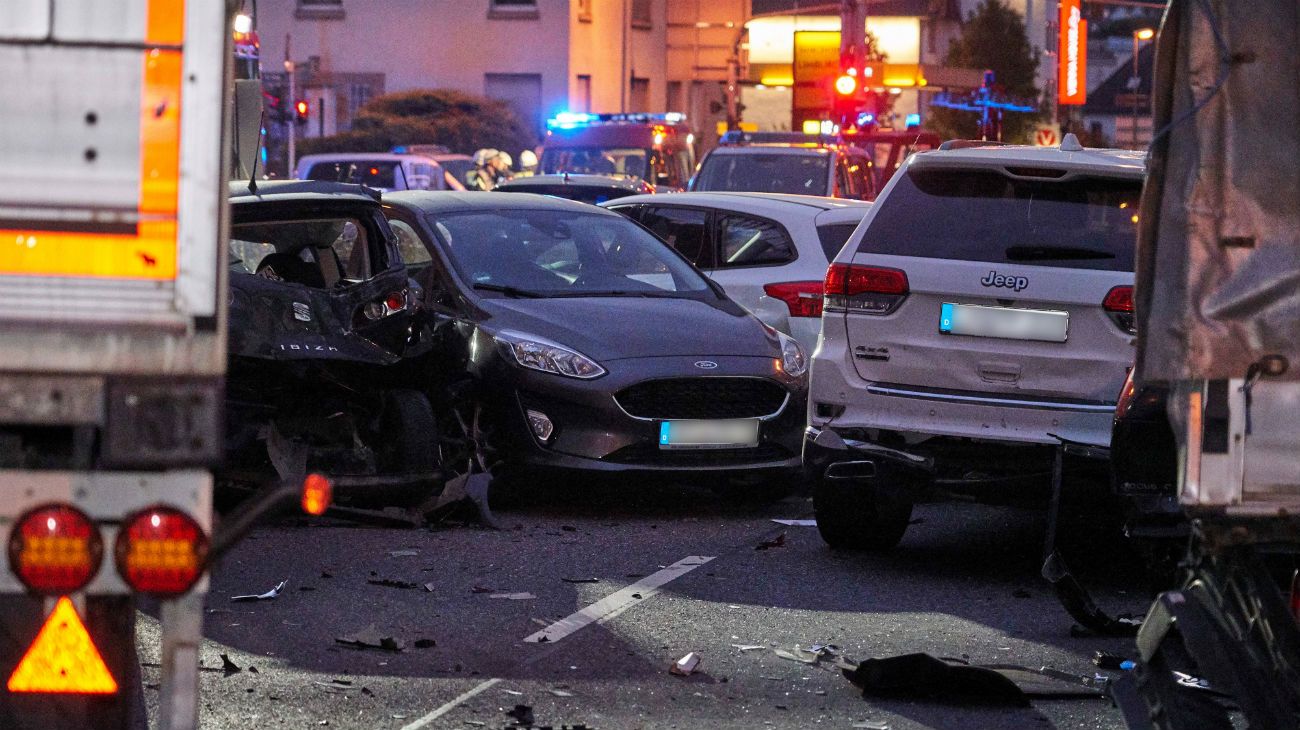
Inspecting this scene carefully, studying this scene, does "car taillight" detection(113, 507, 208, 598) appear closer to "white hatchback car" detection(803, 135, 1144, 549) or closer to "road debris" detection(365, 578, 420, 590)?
"road debris" detection(365, 578, 420, 590)

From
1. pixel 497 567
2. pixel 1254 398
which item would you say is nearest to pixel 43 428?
pixel 1254 398

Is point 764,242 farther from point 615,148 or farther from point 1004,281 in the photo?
point 615,148

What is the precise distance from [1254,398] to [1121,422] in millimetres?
2746

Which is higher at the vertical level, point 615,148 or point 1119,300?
point 615,148

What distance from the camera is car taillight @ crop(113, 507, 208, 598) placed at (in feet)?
12.3

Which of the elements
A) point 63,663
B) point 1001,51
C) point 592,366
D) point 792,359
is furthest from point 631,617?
point 1001,51

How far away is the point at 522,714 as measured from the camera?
6.17 m

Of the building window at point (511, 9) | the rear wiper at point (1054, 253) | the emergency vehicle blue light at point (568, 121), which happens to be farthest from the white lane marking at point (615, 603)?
the building window at point (511, 9)

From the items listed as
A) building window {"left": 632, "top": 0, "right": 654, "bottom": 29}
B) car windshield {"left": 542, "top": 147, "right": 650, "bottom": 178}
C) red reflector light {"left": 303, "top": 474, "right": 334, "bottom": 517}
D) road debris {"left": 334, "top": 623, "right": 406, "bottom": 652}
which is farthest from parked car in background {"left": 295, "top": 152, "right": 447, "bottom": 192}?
building window {"left": 632, "top": 0, "right": 654, "bottom": 29}

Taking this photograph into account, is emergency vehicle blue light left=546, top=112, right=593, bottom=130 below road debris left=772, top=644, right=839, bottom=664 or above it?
above

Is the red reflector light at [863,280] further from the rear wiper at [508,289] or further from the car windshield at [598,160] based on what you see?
the car windshield at [598,160]

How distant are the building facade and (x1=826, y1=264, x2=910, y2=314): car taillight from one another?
42.8 metres

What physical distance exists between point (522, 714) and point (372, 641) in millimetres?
1255

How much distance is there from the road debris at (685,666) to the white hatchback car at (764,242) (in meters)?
5.88
